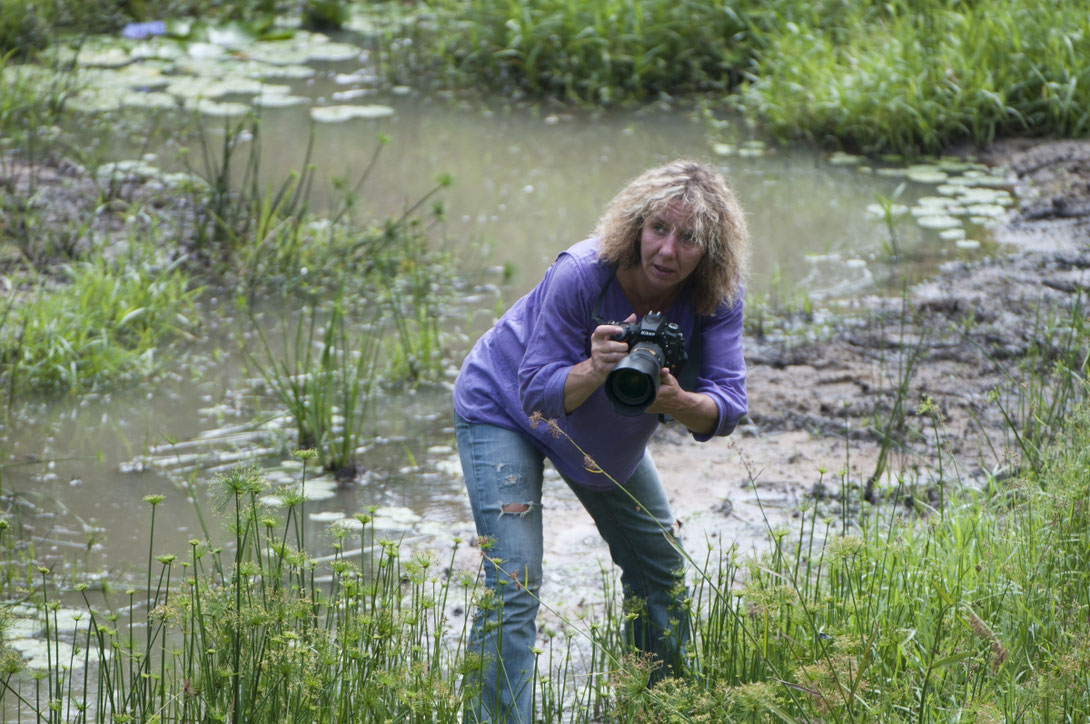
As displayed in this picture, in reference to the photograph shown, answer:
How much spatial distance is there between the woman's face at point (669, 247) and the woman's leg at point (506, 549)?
58 cm

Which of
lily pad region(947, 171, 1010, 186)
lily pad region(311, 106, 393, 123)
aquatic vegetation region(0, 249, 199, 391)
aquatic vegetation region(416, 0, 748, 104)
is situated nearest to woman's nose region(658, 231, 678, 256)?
aquatic vegetation region(0, 249, 199, 391)

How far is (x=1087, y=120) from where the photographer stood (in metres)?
8.12

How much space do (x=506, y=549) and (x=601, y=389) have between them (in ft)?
1.51

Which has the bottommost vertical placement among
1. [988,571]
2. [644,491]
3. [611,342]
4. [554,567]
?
[554,567]

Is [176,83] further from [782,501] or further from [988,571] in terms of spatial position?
[988,571]

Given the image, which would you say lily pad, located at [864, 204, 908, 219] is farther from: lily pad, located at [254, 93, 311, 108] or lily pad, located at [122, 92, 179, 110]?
lily pad, located at [122, 92, 179, 110]

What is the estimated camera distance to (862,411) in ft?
17.0

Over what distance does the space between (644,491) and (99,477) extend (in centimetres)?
259

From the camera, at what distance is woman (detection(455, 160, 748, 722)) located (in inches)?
112

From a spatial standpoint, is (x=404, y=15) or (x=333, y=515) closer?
(x=333, y=515)

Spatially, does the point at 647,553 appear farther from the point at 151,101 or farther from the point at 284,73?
the point at 284,73

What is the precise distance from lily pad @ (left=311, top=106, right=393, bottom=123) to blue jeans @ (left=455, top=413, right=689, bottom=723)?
6.34 meters

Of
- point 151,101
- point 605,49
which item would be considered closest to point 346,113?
point 151,101

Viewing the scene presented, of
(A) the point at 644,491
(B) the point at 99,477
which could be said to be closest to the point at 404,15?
(B) the point at 99,477
